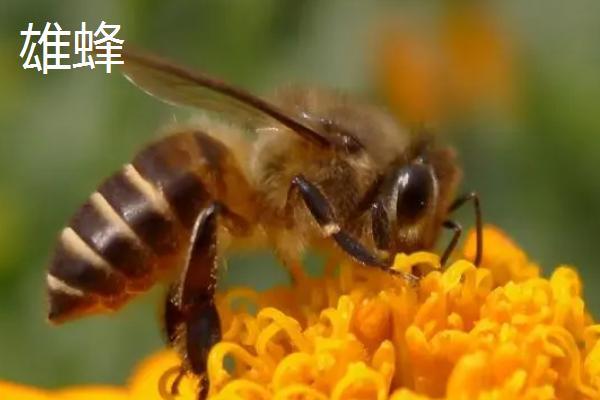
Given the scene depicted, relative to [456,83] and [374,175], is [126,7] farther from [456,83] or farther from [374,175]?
[456,83]

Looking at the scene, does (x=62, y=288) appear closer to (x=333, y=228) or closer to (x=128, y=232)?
(x=128, y=232)

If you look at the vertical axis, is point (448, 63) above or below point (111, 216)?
below

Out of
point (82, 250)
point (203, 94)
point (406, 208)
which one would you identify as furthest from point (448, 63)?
point (82, 250)

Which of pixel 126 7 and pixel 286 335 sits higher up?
pixel 126 7

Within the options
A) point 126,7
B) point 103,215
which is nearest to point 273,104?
point 103,215

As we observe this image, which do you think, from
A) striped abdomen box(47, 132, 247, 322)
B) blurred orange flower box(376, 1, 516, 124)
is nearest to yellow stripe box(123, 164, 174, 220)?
striped abdomen box(47, 132, 247, 322)

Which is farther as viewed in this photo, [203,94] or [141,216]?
[203,94]
